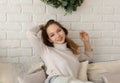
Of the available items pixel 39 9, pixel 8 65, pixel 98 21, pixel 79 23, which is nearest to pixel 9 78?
pixel 8 65

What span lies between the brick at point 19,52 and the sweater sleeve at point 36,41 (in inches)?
4.7

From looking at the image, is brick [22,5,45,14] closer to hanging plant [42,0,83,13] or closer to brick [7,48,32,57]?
hanging plant [42,0,83,13]

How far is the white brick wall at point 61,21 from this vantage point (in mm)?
1910

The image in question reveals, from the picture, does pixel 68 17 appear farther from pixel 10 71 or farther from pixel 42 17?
pixel 10 71

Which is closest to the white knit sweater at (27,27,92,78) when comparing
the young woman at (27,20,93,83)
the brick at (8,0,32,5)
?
the young woman at (27,20,93,83)

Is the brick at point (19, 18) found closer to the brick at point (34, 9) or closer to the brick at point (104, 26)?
the brick at point (34, 9)

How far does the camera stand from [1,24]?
1893 mm

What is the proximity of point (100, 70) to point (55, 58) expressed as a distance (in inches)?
13.6

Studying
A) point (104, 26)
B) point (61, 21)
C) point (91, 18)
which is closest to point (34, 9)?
point (61, 21)

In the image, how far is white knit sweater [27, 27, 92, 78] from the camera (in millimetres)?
1823

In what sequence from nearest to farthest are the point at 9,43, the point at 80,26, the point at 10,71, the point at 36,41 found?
the point at 10,71 < the point at 36,41 < the point at 9,43 < the point at 80,26

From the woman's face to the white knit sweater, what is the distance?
1.8 inches

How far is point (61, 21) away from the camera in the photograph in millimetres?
1993

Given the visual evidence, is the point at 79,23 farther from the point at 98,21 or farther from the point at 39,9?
the point at 39,9
